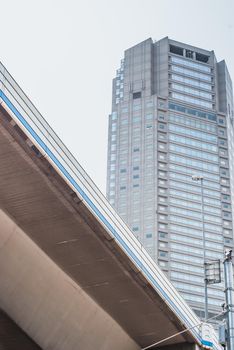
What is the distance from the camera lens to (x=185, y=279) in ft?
411

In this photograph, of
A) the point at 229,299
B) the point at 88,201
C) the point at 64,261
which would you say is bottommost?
the point at 229,299

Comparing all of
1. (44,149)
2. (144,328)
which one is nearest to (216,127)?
(144,328)

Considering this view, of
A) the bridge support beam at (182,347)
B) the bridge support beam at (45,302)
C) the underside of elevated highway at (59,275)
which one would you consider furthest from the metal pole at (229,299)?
the bridge support beam at (182,347)

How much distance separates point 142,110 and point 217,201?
2984 cm

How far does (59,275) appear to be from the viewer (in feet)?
92.0

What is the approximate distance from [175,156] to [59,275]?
382 feet

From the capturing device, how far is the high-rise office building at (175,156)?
130m

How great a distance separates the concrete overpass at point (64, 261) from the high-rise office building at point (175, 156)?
3658 inches

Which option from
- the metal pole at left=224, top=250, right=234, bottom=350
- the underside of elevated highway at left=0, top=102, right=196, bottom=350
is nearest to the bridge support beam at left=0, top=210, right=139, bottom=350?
the underside of elevated highway at left=0, top=102, right=196, bottom=350

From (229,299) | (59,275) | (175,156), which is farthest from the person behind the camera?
(175,156)

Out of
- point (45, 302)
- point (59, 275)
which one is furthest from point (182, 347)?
point (59, 275)

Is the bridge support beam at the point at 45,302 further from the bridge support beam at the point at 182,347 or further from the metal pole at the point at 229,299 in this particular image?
the metal pole at the point at 229,299

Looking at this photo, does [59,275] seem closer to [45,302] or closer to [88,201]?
[45,302]

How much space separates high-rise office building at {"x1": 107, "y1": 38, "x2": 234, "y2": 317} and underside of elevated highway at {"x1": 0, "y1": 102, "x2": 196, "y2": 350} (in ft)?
304
